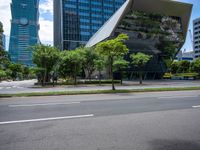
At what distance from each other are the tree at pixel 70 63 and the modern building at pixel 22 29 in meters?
127

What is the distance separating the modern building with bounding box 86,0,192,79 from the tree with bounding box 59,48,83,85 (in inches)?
880

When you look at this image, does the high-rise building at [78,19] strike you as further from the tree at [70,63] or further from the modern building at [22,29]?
the tree at [70,63]

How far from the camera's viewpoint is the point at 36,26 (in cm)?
18062

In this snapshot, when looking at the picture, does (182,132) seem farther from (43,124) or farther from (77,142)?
(43,124)

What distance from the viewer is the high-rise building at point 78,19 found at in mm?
114363

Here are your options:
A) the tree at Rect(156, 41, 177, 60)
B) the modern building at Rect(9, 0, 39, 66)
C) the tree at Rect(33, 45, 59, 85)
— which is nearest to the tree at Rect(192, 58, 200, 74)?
the tree at Rect(156, 41, 177, 60)

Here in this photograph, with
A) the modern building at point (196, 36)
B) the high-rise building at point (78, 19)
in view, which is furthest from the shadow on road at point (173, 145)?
the modern building at point (196, 36)

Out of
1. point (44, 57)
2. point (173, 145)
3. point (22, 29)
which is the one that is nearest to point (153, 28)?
point (44, 57)

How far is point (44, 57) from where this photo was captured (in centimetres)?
3672

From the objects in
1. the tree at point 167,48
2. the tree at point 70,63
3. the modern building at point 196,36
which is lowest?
the tree at point 70,63

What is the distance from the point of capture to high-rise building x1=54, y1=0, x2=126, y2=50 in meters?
114

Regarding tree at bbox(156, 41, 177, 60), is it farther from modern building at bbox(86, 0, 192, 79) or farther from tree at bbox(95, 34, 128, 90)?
tree at bbox(95, 34, 128, 90)

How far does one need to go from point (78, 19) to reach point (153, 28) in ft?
202

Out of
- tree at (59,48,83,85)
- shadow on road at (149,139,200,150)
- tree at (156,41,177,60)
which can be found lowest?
shadow on road at (149,139,200,150)
